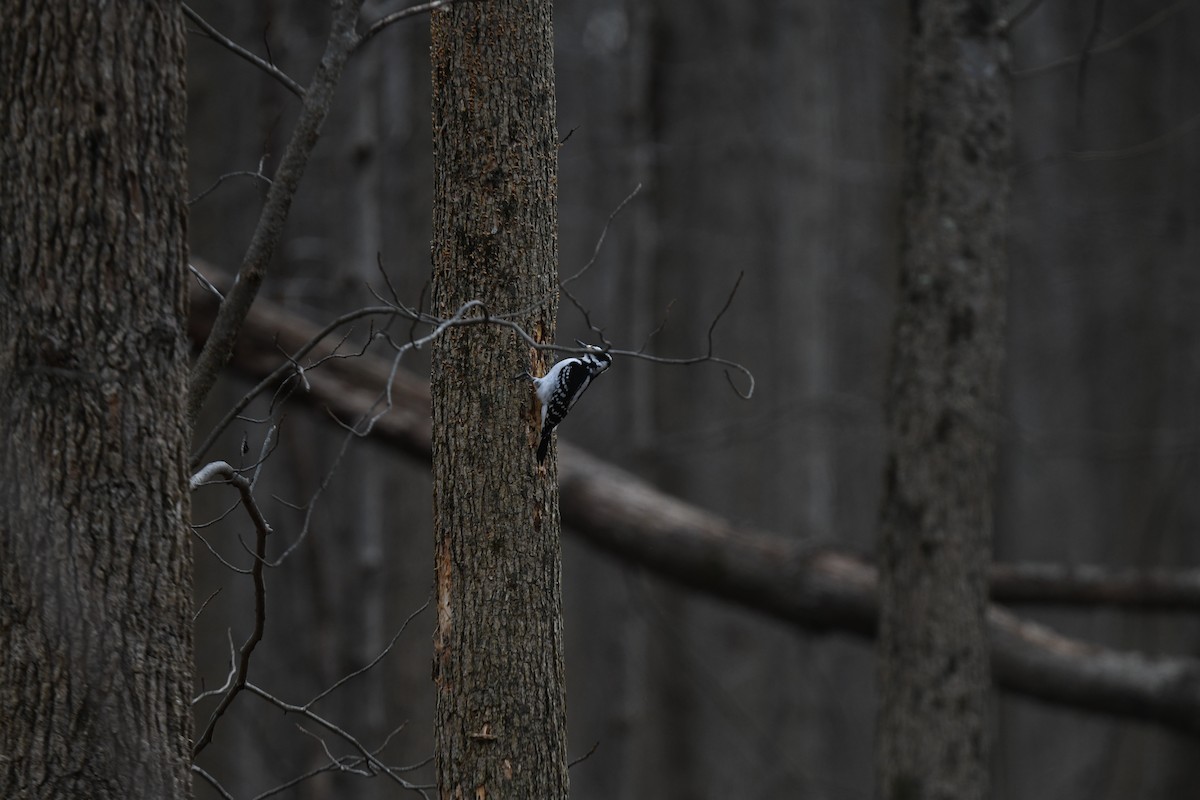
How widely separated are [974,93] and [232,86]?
575 centimetres

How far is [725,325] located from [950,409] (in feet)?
18.8

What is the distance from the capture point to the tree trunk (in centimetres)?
225

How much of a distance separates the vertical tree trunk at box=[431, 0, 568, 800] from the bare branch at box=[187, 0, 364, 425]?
0.35m

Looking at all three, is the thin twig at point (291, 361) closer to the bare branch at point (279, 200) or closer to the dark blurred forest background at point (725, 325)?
the bare branch at point (279, 200)

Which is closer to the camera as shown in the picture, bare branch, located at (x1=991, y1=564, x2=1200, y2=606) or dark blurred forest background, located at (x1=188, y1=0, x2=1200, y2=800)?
bare branch, located at (x1=991, y1=564, x2=1200, y2=606)

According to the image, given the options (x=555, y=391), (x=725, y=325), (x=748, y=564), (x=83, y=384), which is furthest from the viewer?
(x=725, y=325)

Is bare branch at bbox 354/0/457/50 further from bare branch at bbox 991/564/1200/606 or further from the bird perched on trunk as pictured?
bare branch at bbox 991/564/1200/606

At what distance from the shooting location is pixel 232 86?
841 centimetres

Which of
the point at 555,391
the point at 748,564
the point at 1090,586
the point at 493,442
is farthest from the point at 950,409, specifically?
the point at 1090,586

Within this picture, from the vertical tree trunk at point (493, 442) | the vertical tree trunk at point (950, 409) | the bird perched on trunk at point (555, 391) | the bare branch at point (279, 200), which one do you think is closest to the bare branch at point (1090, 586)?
the vertical tree trunk at point (950, 409)

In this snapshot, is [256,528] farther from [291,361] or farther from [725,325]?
[725,325]

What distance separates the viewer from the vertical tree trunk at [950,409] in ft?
15.8

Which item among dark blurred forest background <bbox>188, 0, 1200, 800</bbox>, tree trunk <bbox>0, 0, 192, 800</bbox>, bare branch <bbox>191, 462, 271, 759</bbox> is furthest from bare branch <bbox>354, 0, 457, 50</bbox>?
dark blurred forest background <bbox>188, 0, 1200, 800</bbox>

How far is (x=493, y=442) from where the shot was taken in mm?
2980
